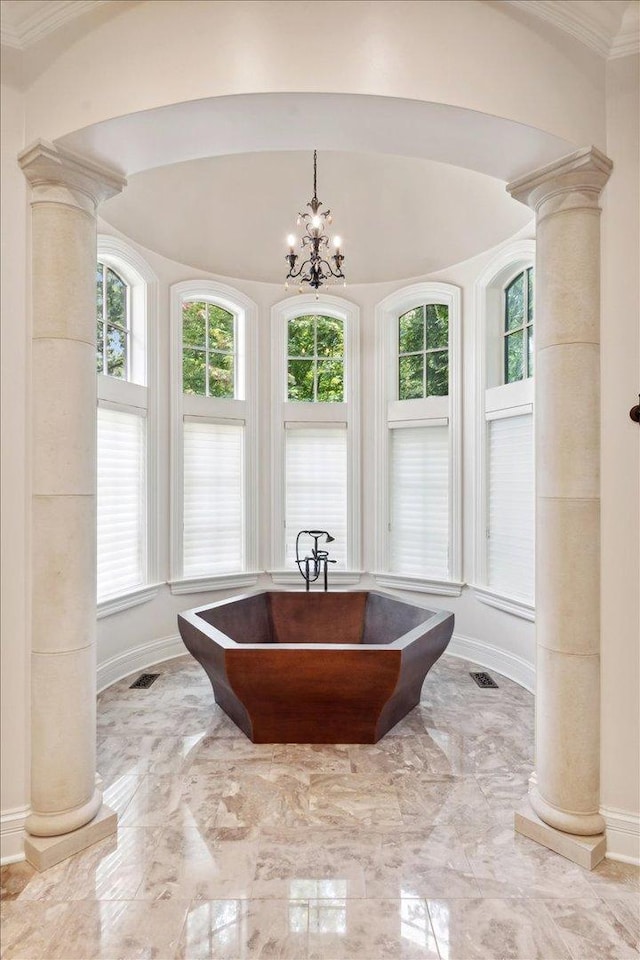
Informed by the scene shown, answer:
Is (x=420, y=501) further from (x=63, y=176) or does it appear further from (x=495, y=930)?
(x=63, y=176)

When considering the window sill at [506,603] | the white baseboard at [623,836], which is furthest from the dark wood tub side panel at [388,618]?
the white baseboard at [623,836]

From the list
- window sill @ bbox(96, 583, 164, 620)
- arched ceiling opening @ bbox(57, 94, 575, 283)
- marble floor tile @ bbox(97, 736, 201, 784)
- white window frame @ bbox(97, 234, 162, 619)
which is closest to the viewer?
marble floor tile @ bbox(97, 736, 201, 784)

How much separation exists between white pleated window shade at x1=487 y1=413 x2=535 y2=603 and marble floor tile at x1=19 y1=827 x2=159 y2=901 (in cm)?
291

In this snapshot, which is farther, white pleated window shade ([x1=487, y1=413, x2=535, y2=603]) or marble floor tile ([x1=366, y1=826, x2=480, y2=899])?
white pleated window shade ([x1=487, y1=413, x2=535, y2=603])

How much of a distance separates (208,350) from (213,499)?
138cm

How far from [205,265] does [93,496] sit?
312 cm

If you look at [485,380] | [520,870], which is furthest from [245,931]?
[485,380]

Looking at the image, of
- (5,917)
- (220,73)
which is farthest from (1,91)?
(5,917)

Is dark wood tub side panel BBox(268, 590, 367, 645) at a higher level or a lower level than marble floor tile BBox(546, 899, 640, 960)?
higher

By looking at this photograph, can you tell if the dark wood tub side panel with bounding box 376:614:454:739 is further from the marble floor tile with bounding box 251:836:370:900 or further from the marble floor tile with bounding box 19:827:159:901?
the marble floor tile with bounding box 19:827:159:901

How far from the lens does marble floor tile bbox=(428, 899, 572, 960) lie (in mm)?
A: 1581

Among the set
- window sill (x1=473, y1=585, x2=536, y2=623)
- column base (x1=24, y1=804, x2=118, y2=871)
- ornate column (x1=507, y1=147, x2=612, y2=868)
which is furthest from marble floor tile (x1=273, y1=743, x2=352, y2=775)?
window sill (x1=473, y1=585, x2=536, y2=623)

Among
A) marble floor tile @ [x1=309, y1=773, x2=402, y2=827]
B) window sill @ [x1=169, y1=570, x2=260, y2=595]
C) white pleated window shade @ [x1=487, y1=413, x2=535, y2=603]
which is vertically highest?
white pleated window shade @ [x1=487, y1=413, x2=535, y2=603]

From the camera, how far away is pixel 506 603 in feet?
12.8
